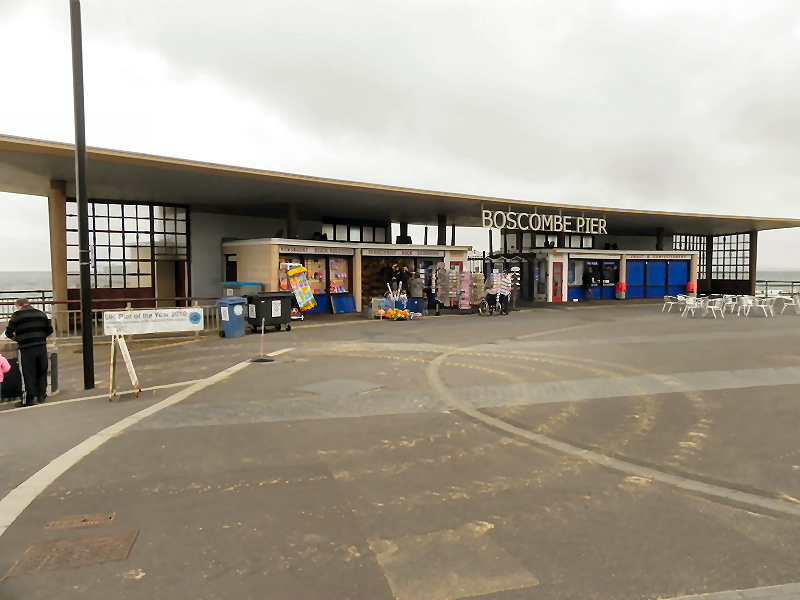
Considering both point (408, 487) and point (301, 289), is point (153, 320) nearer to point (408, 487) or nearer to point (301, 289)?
point (301, 289)

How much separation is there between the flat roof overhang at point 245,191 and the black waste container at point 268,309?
4141mm

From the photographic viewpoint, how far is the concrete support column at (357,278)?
2372 centimetres

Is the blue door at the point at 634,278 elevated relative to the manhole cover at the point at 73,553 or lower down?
elevated

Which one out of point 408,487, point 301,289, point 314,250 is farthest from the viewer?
point 314,250

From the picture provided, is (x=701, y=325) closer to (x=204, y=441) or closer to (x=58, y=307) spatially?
(x=204, y=441)

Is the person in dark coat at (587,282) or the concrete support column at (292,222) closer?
the concrete support column at (292,222)

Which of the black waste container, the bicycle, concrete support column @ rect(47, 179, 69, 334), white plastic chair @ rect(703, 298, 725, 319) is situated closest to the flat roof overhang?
concrete support column @ rect(47, 179, 69, 334)

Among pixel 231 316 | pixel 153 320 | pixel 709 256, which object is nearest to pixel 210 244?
pixel 231 316

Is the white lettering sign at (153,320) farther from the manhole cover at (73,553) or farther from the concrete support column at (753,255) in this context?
the concrete support column at (753,255)

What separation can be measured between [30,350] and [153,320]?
18.9 ft

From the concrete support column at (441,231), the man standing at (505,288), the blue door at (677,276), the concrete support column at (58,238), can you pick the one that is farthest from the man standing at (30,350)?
the blue door at (677,276)

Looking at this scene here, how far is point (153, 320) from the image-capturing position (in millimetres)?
14312

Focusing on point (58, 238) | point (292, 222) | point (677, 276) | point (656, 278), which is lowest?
point (656, 278)

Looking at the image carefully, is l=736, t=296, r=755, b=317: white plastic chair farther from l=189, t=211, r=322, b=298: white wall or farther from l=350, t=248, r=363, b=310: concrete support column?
l=189, t=211, r=322, b=298: white wall
